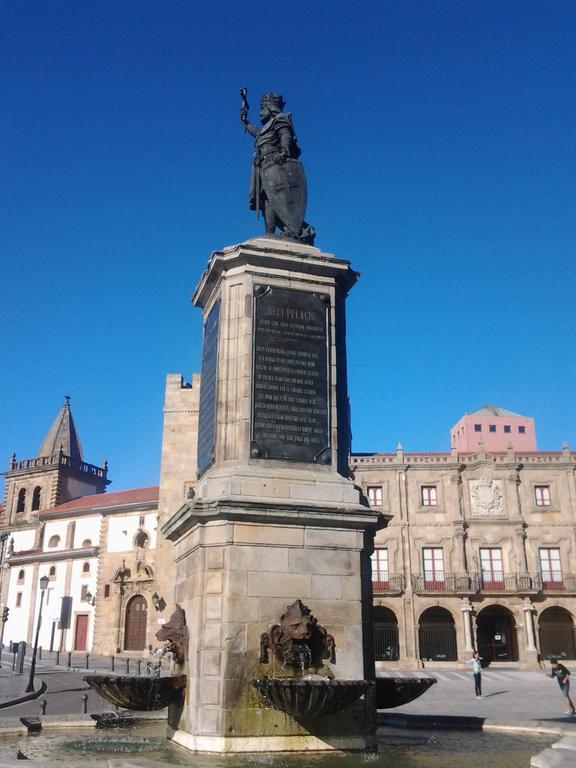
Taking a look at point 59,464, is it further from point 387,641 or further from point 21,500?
point 387,641

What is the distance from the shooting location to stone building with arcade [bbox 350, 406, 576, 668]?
45062 millimetres

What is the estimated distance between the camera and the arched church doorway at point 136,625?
52.6 metres

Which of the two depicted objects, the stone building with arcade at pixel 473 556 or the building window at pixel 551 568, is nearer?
the stone building with arcade at pixel 473 556

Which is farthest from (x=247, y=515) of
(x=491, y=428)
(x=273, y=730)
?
(x=491, y=428)

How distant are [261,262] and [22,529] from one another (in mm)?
70806

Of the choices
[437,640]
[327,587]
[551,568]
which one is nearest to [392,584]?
[437,640]

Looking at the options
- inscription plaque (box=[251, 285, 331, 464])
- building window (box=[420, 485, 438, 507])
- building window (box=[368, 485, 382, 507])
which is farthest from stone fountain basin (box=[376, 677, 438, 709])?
building window (box=[420, 485, 438, 507])

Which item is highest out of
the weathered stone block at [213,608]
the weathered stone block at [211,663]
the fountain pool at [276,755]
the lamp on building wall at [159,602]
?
the lamp on building wall at [159,602]

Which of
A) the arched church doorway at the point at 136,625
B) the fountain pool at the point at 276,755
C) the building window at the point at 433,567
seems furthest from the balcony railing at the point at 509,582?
the fountain pool at the point at 276,755

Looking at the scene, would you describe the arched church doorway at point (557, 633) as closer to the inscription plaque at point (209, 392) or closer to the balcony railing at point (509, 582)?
the balcony railing at point (509, 582)

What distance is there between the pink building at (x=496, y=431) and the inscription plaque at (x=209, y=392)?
58.1 m

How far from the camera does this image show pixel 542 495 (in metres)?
47.9

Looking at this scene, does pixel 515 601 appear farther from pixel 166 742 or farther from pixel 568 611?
pixel 166 742

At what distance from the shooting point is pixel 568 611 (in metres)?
45.3
